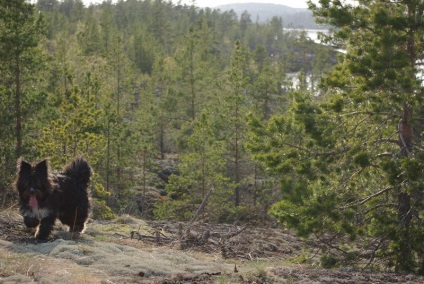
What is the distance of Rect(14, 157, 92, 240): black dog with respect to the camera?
9.59 metres

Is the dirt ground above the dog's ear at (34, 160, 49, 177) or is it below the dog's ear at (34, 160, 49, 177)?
below

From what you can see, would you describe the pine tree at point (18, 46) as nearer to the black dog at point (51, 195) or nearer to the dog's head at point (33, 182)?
the black dog at point (51, 195)

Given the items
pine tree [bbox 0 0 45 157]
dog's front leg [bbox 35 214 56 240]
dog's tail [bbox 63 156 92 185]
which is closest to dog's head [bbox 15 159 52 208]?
dog's front leg [bbox 35 214 56 240]

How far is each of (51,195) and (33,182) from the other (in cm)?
54

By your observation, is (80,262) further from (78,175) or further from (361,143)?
(361,143)

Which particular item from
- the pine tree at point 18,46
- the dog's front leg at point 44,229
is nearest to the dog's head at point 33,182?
the dog's front leg at point 44,229

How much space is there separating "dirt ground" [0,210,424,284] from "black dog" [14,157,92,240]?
0.31 meters

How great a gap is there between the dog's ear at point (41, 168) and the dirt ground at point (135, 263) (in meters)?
1.21

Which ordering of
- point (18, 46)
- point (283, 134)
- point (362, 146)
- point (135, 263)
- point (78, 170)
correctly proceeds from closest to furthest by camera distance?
point (135, 263) < point (78, 170) < point (362, 146) < point (283, 134) < point (18, 46)

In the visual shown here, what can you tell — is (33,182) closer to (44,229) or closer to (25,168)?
(25,168)

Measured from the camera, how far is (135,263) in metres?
8.45

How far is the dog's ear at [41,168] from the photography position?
9.57 m

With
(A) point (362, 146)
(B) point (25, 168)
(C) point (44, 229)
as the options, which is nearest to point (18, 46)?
(B) point (25, 168)

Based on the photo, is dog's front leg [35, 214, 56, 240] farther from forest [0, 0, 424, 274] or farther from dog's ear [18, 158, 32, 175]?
forest [0, 0, 424, 274]
